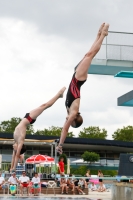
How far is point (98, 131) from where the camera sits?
99625mm

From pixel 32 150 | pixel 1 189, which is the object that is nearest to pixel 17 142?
pixel 1 189

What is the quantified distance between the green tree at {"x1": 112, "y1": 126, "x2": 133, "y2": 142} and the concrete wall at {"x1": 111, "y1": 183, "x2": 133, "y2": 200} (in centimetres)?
7963

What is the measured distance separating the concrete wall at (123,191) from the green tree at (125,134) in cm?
7963

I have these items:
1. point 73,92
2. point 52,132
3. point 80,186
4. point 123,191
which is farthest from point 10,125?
point 73,92

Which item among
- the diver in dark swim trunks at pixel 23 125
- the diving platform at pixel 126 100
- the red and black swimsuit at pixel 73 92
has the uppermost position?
the diving platform at pixel 126 100

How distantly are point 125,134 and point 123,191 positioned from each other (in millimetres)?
82235

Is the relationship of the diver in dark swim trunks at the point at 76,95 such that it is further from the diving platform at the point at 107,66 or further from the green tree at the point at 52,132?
the green tree at the point at 52,132

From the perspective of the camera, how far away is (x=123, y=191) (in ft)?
65.7

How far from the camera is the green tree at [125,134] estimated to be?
100375mm

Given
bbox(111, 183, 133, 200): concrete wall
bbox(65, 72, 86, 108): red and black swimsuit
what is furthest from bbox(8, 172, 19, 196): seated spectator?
bbox(65, 72, 86, 108): red and black swimsuit

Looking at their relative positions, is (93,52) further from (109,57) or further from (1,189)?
(1,189)

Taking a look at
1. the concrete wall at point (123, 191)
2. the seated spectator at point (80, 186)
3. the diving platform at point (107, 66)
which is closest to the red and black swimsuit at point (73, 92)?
the concrete wall at point (123, 191)

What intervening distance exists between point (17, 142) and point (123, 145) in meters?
52.7

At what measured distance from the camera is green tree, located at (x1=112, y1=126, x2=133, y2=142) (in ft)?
329
